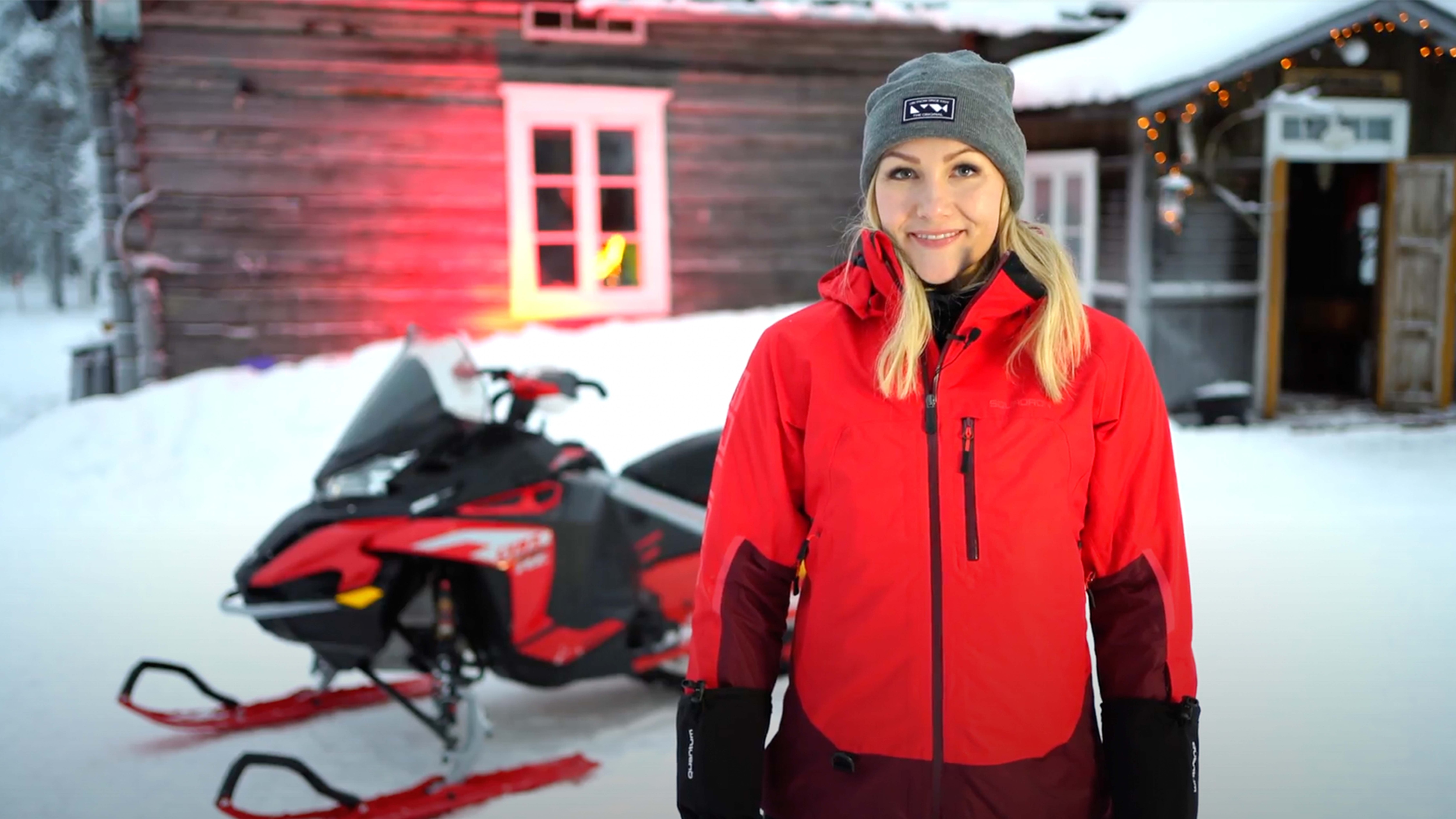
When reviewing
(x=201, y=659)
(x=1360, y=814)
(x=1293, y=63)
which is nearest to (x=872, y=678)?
(x=1360, y=814)

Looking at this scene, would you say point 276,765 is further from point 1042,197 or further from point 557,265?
point 1042,197

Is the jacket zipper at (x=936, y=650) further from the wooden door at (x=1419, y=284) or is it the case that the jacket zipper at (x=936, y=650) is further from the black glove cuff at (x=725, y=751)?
the wooden door at (x=1419, y=284)

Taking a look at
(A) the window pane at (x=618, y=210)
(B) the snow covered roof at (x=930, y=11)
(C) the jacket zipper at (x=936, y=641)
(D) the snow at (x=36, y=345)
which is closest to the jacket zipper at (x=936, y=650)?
(C) the jacket zipper at (x=936, y=641)

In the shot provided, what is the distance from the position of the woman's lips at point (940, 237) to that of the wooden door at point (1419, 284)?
336 inches

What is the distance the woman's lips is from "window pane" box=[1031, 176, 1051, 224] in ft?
28.5

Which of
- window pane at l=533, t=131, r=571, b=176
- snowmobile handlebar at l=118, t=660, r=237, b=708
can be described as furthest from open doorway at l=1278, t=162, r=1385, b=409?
snowmobile handlebar at l=118, t=660, r=237, b=708

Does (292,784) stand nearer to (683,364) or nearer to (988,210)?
(988,210)

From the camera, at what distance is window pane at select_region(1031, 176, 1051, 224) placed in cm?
1017

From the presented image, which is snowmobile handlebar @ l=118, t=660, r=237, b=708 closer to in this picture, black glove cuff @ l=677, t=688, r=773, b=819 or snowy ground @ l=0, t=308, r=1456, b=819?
snowy ground @ l=0, t=308, r=1456, b=819

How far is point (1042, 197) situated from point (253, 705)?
27.7ft

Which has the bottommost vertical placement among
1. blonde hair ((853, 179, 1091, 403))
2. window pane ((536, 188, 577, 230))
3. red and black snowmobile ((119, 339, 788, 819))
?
red and black snowmobile ((119, 339, 788, 819))

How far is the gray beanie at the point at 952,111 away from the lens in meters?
1.58

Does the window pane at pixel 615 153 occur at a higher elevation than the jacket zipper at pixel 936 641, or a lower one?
higher

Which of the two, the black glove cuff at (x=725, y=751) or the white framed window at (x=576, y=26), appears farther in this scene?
the white framed window at (x=576, y=26)
